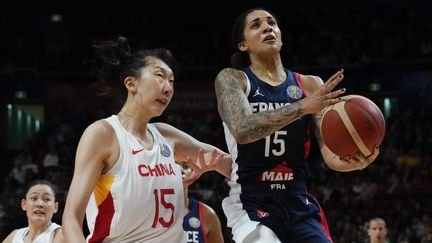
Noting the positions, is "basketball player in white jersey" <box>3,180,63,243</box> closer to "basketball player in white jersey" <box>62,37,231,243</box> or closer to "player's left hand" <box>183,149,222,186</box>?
"player's left hand" <box>183,149,222,186</box>

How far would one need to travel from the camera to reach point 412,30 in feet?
53.4

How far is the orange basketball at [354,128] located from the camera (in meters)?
3.58

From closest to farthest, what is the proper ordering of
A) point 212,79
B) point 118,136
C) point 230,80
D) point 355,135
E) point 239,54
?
point 118,136, point 355,135, point 230,80, point 239,54, point 212,79

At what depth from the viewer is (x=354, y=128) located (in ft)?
11.8

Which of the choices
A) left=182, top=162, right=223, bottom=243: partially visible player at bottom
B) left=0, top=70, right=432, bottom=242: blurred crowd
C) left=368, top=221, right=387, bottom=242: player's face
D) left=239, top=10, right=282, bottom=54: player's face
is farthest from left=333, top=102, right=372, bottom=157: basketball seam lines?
left=0, top=70, right=432, bottom=242: blurred crowd

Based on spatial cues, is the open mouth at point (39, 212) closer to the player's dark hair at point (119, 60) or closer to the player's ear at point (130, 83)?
the player's dark hair at point (119, 60)

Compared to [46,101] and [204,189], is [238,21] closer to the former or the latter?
[204,189]

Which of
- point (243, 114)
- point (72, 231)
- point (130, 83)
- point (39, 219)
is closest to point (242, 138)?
point (243, 114)

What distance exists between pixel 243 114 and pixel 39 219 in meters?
2.54

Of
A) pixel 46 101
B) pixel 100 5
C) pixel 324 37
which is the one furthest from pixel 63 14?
pixel 324 37

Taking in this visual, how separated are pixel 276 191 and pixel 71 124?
12.8 m

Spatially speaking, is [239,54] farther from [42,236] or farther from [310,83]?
[42,236]

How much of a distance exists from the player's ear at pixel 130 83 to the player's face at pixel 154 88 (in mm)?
30

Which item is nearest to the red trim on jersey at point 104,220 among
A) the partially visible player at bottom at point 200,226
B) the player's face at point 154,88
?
the player's face at point 154,88
